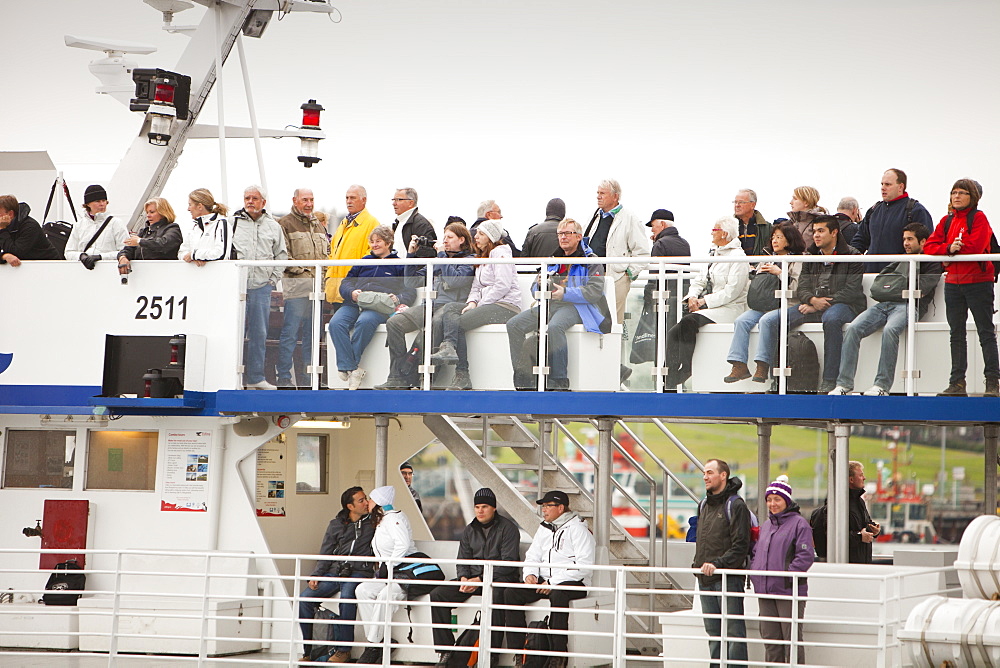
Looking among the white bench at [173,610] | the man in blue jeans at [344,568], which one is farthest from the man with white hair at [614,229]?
the white bench at [173,610]

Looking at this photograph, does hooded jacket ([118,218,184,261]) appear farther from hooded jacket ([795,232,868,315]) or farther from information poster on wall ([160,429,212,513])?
hooded jacket ([795,232,868,315])

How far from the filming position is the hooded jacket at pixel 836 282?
1020 cm

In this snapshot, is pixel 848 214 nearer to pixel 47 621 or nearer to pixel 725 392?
pixel 725 392

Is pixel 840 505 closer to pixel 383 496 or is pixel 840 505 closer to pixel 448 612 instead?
pixel 448 612

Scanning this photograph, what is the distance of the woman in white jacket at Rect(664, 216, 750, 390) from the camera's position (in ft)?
34.7

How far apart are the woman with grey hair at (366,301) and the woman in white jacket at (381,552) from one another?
1.15 m

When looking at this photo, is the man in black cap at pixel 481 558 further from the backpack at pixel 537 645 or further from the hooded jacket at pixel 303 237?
the hooded jacket at pixel 303 237

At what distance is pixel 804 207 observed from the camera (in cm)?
1095

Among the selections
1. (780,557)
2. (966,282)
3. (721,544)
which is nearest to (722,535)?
(721,544)

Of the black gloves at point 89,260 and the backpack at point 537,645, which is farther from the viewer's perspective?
the black gloves at point 89,260

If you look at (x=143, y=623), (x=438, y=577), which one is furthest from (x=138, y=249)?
(x=438, y=577)

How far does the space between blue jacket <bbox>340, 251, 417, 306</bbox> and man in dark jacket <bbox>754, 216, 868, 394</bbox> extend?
3163 millimetres

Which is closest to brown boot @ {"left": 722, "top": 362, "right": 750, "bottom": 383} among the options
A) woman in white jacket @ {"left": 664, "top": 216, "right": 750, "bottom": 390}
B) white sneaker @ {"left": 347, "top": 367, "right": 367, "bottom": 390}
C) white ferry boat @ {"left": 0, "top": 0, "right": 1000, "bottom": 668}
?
white ferry boat @ {"left": 0, "top": 0, "right": 1000, "bottom": 668}

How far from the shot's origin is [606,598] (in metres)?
11.1
